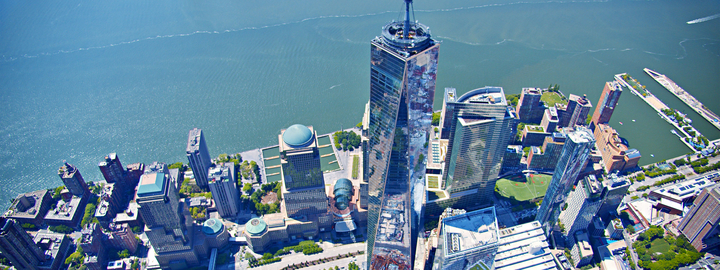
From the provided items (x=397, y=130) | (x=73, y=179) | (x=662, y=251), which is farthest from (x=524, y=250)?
(x=73, y=179)

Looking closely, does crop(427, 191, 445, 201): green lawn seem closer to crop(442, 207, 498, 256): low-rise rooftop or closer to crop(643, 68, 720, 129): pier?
crop(442, 207, 498, 256): low-rise rooftop

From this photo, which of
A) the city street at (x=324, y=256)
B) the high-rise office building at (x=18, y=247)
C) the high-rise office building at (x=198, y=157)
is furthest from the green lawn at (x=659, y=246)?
the high-rise office building at (x=18, y=247)

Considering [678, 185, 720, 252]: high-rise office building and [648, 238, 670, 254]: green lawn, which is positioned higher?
[678, 185, 720, 252]: high-rise office building

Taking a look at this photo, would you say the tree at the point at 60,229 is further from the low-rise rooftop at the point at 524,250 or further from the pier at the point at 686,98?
the pier at the point at 686,98

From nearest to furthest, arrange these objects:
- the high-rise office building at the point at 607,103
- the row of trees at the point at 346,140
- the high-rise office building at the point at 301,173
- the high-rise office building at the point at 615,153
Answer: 1. the high-rise office building at the point at 301,173
2. the high-rise office building at the point at 615,153
3. the high-rise office building at the point at 607,103
4. the row of trees at the point at 346,140

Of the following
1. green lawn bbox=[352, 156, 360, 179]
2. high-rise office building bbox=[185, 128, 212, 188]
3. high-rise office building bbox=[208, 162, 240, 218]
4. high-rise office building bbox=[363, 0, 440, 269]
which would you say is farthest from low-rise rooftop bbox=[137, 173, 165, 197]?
green lawn bbox=[352, 156, 360, 179]

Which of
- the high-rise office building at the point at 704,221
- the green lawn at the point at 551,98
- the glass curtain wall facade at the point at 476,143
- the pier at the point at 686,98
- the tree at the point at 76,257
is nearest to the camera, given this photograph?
the glass curtain wall facade at the point at 476,143

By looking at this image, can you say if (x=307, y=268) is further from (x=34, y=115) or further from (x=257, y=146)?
(x=34, y=115)
